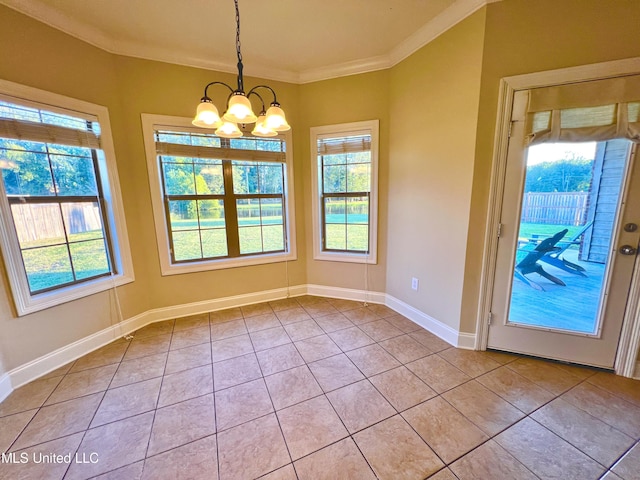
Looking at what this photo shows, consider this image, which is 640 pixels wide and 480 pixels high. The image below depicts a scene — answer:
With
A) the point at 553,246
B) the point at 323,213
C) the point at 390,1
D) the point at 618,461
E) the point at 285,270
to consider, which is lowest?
the point at 618,461

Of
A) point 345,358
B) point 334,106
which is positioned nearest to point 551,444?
point 345,358

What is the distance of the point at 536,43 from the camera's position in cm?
180

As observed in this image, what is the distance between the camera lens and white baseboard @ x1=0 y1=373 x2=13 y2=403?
5.96 feet

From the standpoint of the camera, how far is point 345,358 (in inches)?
86.8

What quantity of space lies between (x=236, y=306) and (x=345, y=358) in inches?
64.8

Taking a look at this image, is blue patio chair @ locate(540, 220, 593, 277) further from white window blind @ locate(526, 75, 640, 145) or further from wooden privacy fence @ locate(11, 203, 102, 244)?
wooden privacy fence @ locate(11, 203, 102, 244)

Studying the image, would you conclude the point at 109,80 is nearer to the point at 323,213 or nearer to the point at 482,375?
the point at 323,213

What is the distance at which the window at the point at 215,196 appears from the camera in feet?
8.90

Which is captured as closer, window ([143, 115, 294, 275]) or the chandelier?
the chandelier

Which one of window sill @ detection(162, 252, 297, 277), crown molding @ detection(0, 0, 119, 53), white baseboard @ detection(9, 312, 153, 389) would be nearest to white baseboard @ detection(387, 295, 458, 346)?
window sill @ detection(162, 252, 297, 277)

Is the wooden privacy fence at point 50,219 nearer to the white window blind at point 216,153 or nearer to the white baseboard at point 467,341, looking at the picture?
the white window blind at point 216,153

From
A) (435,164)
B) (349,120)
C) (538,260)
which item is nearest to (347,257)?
(435,164)

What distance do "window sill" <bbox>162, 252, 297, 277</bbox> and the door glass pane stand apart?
244cm

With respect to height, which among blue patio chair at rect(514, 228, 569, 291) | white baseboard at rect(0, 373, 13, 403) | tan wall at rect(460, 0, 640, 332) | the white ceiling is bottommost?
white baseboard at rect(0, 373, 13, 403)
